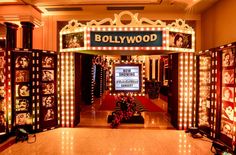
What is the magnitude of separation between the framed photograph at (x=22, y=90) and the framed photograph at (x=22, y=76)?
140 mm

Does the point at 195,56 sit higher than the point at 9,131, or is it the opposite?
the point at 195,56

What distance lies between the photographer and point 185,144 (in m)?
4.43

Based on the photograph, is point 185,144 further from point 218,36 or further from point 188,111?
point 218,36

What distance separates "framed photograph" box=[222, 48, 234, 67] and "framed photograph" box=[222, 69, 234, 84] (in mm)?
136

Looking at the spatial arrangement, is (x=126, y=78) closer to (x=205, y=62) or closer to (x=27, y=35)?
(x=205, y=62)

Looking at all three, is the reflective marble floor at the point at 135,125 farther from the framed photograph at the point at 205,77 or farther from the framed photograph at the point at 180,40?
the framed photograph at the point at 180,40

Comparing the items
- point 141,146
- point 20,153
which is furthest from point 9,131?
point 141,146

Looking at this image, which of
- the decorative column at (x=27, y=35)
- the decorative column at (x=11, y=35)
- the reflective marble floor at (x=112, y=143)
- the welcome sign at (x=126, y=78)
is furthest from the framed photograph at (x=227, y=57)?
the decorative column at (x=11, y=35)

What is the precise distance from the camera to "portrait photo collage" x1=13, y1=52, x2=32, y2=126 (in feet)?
16.3

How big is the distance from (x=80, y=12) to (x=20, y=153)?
4.51 meters

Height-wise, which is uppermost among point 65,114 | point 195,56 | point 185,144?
point 195,56

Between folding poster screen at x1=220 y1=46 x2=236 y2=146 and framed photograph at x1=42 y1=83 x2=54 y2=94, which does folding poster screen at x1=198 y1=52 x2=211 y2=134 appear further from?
framed photograph at x1=42 y1=83 x2=54 y2=94

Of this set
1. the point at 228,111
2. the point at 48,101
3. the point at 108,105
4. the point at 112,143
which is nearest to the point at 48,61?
the point at 48,101

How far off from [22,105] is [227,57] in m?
4.65
